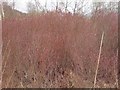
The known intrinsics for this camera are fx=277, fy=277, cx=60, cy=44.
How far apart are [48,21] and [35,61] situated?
0.90m

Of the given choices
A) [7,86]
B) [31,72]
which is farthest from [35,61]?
[7,86]

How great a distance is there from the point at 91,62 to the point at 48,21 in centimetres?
112

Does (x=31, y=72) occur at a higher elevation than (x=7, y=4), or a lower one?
lower

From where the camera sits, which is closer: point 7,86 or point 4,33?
point 7,86

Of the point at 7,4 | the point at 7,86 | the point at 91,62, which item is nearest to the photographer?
the point at 7,86

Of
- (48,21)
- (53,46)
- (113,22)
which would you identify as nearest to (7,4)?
(48,21)

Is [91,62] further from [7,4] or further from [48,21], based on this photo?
[7,4]

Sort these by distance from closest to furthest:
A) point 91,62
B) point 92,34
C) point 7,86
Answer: point 7,86 → point 91,62 → point 92,34

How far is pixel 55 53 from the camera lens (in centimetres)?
468

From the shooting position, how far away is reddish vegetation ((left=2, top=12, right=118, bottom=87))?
4.49 metres

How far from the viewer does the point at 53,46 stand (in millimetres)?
4699

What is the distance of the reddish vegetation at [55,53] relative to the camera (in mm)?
4492

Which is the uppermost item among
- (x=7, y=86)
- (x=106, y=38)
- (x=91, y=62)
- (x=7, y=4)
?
(x=7, y=4)

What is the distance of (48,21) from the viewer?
16.6ft
